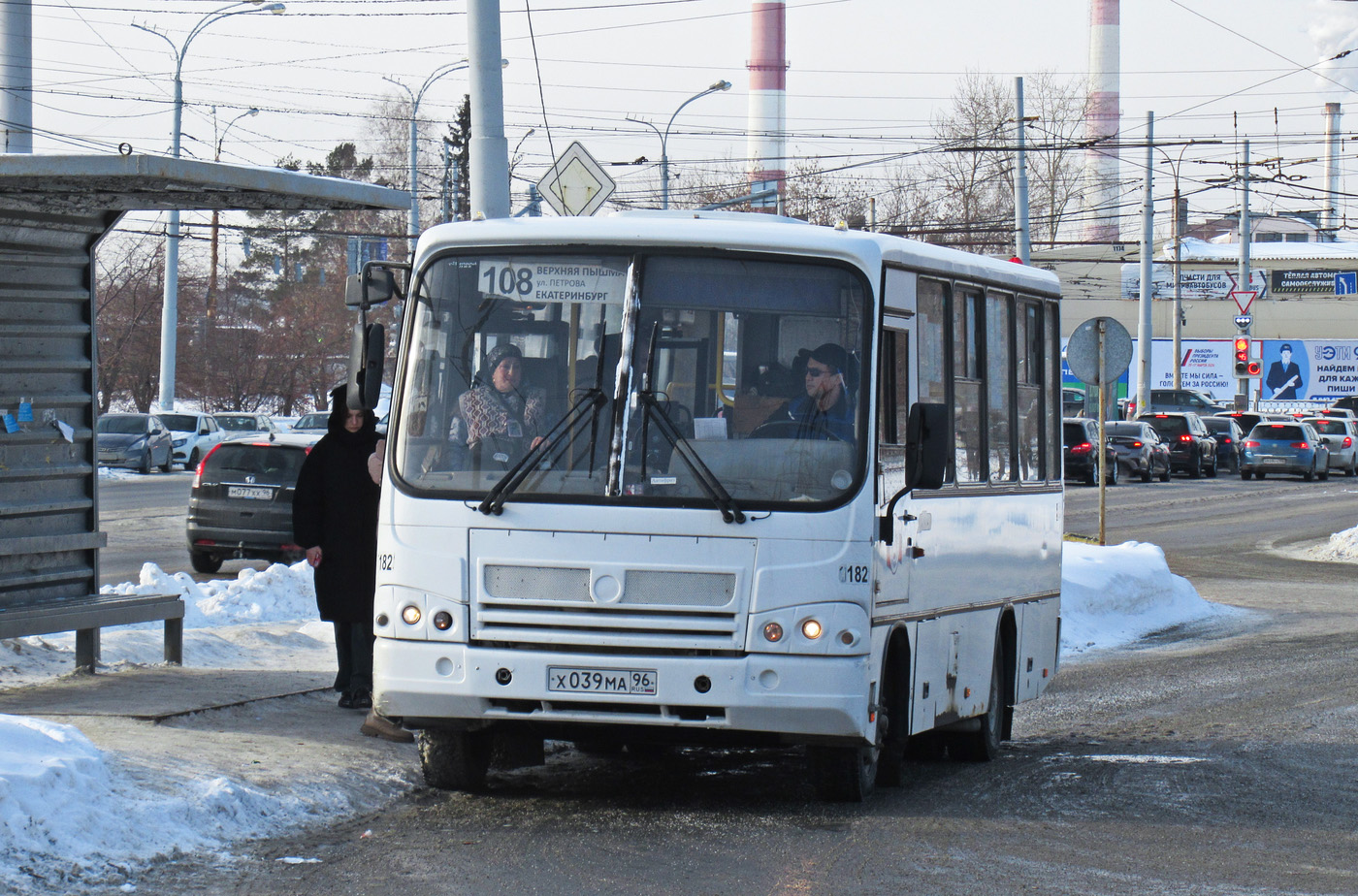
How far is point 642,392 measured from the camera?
296 inches

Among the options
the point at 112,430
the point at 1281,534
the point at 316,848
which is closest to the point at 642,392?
the point at 316,848

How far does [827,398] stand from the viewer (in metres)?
7.64

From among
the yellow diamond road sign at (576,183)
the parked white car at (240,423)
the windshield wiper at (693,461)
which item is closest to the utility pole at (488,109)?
the yellow diamond road sign at (576,183)

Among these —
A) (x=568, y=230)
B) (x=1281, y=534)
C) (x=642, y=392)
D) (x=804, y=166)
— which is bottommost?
(x=1281, y=534)

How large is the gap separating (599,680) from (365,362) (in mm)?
1791

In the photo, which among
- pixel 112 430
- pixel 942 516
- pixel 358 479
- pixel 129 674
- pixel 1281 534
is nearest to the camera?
pixel 942 516

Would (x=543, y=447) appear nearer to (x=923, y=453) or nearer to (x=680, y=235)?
(x=680, y=235)

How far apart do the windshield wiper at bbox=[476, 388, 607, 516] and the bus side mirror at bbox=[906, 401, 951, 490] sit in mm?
1320

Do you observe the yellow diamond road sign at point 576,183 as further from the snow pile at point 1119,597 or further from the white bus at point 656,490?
the white bus at point 656,490

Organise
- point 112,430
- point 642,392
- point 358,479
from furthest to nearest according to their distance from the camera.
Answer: point 112,430 < point 358,479 < point 642,392

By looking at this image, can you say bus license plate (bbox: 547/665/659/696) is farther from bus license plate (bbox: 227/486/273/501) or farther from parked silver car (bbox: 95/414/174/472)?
parked silver car (bbox: 95/414/174/472)

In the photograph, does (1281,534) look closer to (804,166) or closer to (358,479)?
(358,479)

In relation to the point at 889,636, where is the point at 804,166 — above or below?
above

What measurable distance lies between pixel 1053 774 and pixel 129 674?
544 cm
